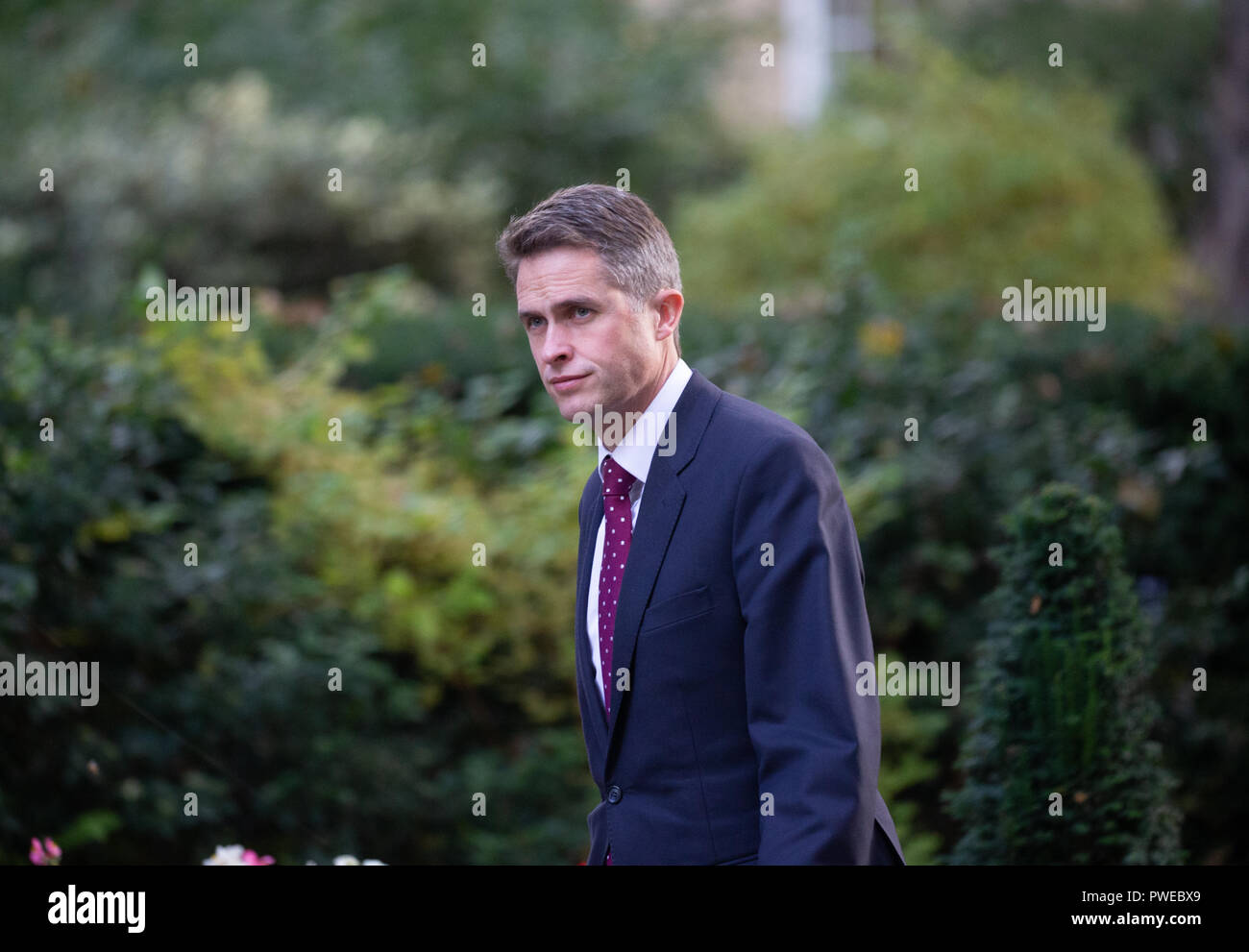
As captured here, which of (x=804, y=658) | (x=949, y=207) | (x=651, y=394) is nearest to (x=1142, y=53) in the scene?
(x=949, y=207)

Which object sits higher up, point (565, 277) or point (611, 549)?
point (565, 277)

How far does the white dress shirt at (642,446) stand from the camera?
Result: 7.75 feet

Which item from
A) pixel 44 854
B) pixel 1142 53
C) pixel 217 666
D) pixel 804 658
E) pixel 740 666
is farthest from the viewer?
pixel 1142 53

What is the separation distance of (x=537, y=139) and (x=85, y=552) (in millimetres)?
12539

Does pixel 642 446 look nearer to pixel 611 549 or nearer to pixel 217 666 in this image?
pixel 611 549

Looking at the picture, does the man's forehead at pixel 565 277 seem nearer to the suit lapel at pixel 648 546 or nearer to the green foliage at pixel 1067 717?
the suit lapel at pixel 648 546

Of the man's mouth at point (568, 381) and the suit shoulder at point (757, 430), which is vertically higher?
the man's mouth at point (568, 381)

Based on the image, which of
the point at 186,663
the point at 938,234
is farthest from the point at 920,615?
the point at 938,234

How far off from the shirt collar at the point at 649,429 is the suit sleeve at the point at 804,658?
0.88ft

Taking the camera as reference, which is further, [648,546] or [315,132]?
[315,132]

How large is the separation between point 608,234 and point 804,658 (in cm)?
80

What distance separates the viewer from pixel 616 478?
7.93 feet

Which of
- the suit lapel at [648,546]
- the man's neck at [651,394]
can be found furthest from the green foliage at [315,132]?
the suit lapel at [648,546]
